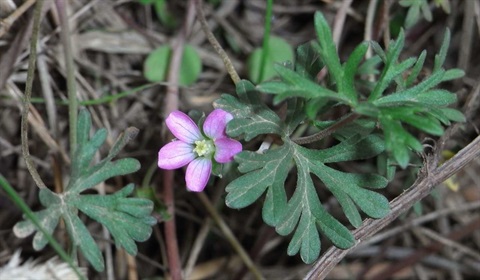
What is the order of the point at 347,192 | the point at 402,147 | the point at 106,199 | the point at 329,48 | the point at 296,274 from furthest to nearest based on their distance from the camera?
the point at 296,274
the point at 106,199
the point at 347,192
the point at 329,48
the point at 402,147

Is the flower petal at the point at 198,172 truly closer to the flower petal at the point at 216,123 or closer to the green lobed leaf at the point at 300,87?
the flower petal at the point at 216,123

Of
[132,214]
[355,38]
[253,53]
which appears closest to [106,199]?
[132,214]

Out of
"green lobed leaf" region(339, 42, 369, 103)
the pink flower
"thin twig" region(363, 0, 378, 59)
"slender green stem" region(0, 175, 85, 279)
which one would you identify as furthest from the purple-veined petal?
"thin twig" region(363, 0, 378, 59)

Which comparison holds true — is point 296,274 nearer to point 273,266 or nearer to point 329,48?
point 273,266


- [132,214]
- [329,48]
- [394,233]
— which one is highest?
[329,48]

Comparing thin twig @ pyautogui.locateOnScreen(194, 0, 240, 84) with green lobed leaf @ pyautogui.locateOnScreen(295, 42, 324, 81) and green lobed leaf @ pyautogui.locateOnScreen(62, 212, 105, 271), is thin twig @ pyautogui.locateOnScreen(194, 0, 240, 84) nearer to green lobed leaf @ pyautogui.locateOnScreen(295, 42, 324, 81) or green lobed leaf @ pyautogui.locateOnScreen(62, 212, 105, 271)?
green lobed leaf @ pyautogui.locateOnScreen(295, 42, 324, 81)

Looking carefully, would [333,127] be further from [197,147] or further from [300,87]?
[197,147]

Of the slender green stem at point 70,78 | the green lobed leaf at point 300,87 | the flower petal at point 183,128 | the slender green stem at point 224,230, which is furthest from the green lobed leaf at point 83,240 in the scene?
the slender green stem at point 224,230
